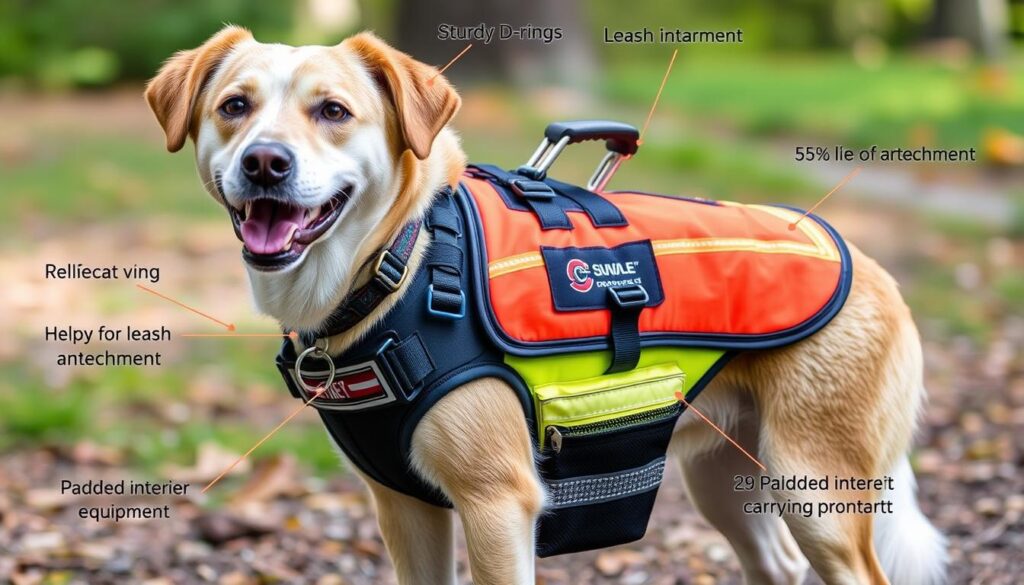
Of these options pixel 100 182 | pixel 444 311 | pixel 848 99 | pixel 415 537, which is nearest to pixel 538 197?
pixel 444 311

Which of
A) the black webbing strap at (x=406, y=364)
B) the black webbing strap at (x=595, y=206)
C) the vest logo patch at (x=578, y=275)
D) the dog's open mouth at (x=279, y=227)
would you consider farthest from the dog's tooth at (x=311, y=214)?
the black webbing strap at (x=595, y=206)

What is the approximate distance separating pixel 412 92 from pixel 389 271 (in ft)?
1.49

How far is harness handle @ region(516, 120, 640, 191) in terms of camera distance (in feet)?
10.8

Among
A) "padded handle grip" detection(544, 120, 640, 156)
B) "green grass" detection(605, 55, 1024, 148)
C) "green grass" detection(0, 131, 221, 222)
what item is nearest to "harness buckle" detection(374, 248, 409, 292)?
"padded handle grip" detection(544, 120, 640, 156)

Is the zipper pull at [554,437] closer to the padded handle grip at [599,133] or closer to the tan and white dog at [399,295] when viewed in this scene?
the tan and white dog at [399,295]

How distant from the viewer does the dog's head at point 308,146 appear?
272 cm

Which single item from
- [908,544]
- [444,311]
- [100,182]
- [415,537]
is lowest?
[908,544]

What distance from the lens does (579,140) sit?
11.1 feet

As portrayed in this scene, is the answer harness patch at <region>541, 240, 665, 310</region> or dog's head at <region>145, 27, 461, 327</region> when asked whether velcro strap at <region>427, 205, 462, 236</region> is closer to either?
dog's head at <region>145, 27, 461, 327</region>

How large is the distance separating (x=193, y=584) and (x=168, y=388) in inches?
80.8

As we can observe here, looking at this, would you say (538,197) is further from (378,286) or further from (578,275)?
(378,286)

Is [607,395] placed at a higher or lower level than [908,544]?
higher

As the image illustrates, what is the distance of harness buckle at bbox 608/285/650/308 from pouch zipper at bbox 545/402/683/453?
0.97ft

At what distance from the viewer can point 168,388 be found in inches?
228
